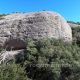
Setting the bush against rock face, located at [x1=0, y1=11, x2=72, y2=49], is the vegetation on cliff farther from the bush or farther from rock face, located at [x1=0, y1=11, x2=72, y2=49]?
rock face, located at [x1=0, y1=11, x2=72, y2=49]

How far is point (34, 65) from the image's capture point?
11.5 m

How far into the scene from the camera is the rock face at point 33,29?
14242mm

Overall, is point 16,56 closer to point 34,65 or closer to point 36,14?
point 34,65

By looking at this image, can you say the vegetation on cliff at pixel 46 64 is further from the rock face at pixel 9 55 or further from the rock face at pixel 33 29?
the rock face at pixel 33 29

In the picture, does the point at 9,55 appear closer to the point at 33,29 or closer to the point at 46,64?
the point at 46,64

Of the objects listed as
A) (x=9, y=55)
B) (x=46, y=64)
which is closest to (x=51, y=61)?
(x=46, y=64)

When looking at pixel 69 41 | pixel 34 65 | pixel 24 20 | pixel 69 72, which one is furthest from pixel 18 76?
pixel 24 20

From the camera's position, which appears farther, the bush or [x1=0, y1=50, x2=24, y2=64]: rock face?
[x1=0, y1=50, x2=24, y2=64]: rock face

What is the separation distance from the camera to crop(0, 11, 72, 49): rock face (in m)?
14.2

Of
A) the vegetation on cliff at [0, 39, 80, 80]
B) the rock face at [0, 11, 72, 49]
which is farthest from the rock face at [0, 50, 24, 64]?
the rock face at [0, 11, 72, 49]

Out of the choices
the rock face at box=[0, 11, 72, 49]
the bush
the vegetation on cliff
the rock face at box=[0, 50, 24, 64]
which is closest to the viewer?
the vegetation on cliff

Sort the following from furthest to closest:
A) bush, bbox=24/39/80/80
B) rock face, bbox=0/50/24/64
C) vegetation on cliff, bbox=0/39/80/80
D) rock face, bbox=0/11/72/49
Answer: rock face, bbox=0/11/72/49
rock face, bbox=0/50/24/64
bush, bbox=24/39/80/80
vegetation on cliff, bbox=0/39/80/80

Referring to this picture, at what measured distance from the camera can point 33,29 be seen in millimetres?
14633

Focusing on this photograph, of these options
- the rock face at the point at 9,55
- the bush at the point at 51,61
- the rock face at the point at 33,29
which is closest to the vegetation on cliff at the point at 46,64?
the bush at the point at 51,61
